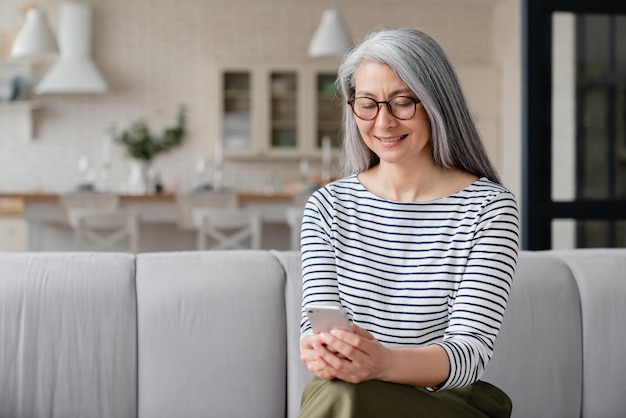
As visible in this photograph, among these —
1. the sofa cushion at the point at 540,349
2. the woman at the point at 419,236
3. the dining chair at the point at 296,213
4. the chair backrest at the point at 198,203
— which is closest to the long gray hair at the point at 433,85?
the woman at the point at 419,236

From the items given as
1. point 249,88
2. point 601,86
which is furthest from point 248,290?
point 249,88

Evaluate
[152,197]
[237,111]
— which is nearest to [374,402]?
[152,197]

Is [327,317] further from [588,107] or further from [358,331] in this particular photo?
[588,107]

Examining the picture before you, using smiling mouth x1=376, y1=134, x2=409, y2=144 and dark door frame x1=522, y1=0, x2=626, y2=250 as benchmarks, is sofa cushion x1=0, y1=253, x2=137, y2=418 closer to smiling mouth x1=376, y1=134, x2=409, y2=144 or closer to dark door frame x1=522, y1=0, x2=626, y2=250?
smiling mouth x1=376, y1=134, x2=409, y2=144

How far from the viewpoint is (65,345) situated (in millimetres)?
1947

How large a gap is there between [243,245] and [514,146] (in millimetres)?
3119

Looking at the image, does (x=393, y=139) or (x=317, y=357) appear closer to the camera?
(x=317, y=357)

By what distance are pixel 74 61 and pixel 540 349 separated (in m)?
6.77

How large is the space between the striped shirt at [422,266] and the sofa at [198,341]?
0.45m

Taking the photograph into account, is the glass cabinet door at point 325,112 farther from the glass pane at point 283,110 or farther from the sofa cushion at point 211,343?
the sofa cushion at point 211,343

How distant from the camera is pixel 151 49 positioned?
27.5 ft

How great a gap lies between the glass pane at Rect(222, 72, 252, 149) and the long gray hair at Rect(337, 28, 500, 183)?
22.2 ft

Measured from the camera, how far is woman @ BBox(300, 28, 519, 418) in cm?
145

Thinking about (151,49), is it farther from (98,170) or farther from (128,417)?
(128,417)
